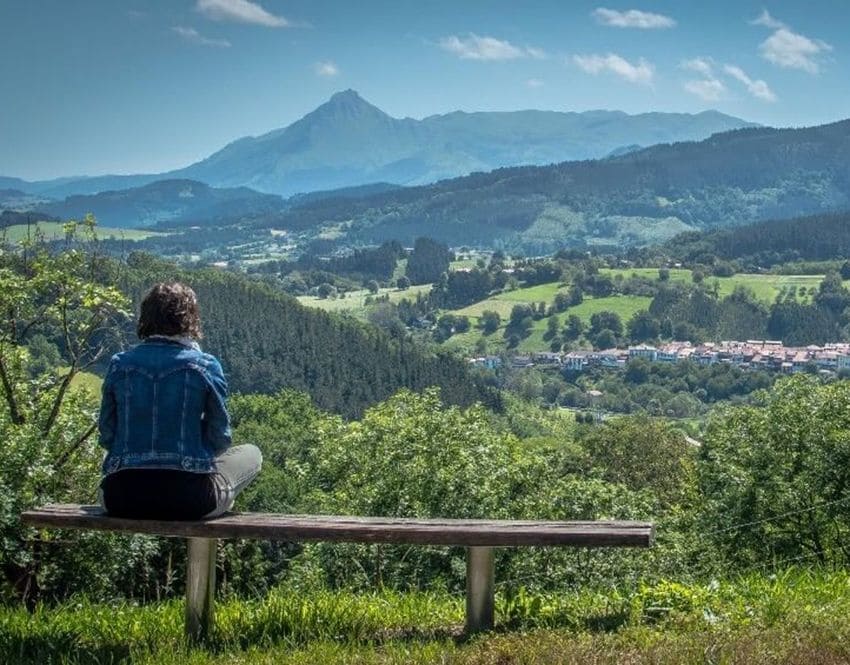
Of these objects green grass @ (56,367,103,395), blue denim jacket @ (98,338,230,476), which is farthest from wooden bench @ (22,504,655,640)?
green grass @ (56,367,103,395)

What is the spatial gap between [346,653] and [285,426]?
6856cm

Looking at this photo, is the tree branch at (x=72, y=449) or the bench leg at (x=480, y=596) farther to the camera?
the tree branch at (x=72, y=449)

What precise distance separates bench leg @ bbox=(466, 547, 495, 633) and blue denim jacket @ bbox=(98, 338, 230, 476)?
1.64 m

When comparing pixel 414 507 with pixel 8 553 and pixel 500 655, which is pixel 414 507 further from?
pixel 500 655

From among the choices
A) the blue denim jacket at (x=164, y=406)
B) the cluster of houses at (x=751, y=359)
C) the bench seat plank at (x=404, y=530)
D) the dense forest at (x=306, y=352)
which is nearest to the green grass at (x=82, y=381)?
the blue denim jacket at (x=164, y=406)

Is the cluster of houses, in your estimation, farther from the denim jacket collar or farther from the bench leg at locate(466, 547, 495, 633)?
the denim jacket collar

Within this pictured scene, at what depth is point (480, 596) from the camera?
5.67 metres

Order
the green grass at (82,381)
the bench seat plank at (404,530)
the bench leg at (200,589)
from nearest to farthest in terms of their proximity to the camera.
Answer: the bench seat plank at (404,530) → the bench leg at (200,589) → the green grass at (82,381)

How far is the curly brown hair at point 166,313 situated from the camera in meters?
5.55

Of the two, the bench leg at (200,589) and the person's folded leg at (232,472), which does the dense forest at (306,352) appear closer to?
the person's folded leg at (232,472)

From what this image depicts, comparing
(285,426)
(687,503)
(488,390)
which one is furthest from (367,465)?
(488,390)

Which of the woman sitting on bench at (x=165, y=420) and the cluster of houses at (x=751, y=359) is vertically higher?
the woman sitting on bench at (x=165, y=420)

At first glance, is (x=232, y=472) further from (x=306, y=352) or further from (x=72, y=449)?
(x=306, y=352)

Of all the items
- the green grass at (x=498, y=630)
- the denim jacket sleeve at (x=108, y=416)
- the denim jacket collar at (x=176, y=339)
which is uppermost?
Result: the denim jacket collar at (x=176, y=339)
